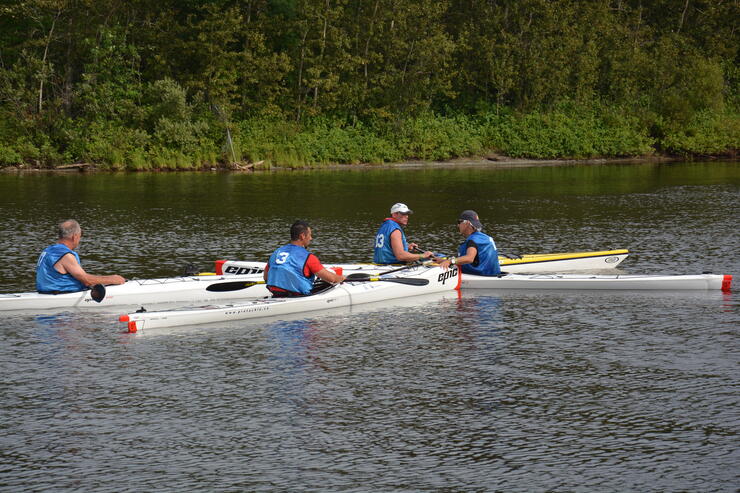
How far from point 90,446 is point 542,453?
4748 mm

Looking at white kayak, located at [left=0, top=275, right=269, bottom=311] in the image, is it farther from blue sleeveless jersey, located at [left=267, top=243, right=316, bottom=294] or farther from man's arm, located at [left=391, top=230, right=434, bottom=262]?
man's arm, located at [left=391, top=230, right=434, bottom=262]

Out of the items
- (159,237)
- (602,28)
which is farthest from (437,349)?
(602,28)

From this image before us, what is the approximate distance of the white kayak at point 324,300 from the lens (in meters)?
16.4

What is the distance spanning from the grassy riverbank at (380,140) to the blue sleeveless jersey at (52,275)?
135 feet

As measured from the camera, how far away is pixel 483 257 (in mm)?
20484

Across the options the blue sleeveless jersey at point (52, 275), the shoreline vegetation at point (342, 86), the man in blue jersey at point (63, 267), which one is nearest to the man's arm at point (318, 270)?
the man in blue jersey at point (63, 267)

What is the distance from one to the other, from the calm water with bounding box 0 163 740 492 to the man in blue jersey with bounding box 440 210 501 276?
694mm

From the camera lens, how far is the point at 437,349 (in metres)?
15.1

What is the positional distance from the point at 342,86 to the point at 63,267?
166 ft

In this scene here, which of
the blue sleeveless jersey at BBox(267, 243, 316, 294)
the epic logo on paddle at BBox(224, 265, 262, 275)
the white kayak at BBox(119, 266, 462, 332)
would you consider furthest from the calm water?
the epic logo on paddle at BBox(224, 265, 262, 275)

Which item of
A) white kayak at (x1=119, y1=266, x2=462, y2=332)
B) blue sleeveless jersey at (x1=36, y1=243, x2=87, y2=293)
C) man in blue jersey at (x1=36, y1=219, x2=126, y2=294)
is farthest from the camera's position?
blue sleeveless jersey at (x1=36, y1=243, x2=87, y2=293)

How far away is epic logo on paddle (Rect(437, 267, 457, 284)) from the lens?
1967 centimetres

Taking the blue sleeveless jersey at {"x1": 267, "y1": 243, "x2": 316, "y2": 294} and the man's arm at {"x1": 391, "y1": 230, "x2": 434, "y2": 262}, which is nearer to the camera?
the blue sleeveless jersey at {"x1": 267, "y1": 243, "x2": 316, "y2": 294}

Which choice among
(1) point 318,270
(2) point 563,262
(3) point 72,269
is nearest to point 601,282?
(2) point 563,262
